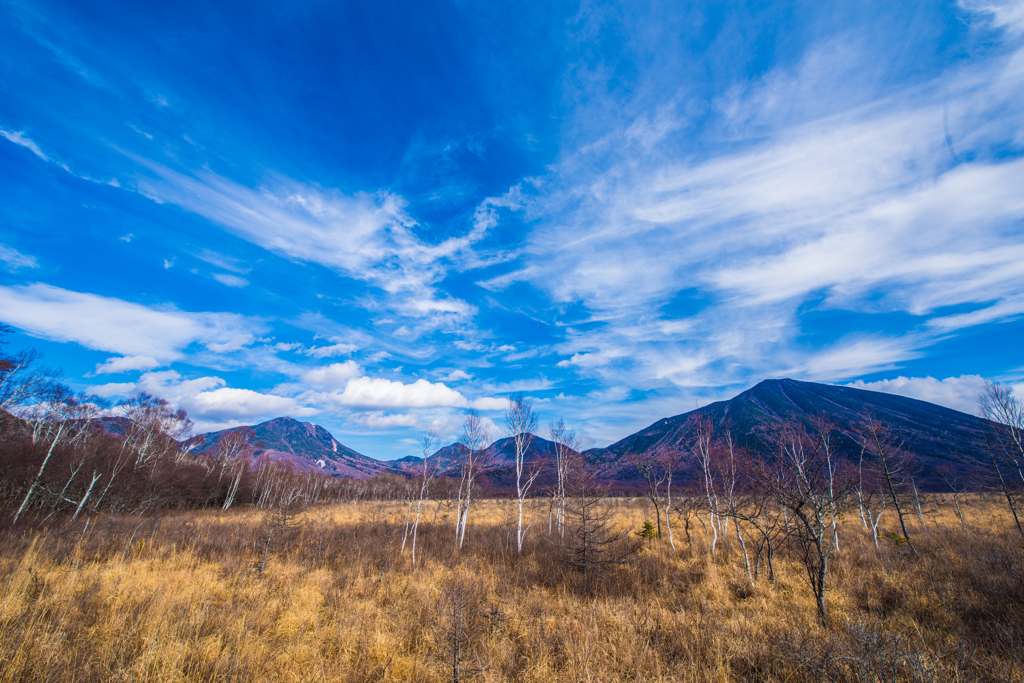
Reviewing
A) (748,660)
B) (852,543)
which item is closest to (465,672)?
(748,660)

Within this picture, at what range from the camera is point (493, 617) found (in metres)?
7.12

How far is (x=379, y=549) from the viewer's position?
16.3 metres

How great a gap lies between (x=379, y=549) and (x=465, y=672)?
1284 cm

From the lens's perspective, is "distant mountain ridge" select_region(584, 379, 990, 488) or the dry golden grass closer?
the dry golden grass

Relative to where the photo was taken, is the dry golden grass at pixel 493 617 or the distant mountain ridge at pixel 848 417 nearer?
the dry golden grass at pixel 493 617

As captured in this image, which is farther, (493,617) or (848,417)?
(848,417)

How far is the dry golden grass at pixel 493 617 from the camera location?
17.7 feet

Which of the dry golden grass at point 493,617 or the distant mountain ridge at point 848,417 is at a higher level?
the distant mountain ridge at point 848,417

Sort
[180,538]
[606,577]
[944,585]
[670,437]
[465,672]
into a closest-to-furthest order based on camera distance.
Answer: [465,672]
[944,585]
[606,577]
[180,538]
[670,437]

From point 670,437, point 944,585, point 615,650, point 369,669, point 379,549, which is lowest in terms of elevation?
point 379,549

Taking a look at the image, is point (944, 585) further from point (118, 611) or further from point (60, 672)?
point (118, 611)

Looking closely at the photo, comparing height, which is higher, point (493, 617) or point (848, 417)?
point (848, 417)

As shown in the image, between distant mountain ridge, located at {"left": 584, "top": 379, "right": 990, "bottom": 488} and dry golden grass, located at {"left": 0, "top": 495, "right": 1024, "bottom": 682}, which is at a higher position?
distant mountain ridge, located at {"left": 584, "top": 379, "right": 990, "bottom": 488}

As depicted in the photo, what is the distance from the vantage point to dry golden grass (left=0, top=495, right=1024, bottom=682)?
17.7ft
